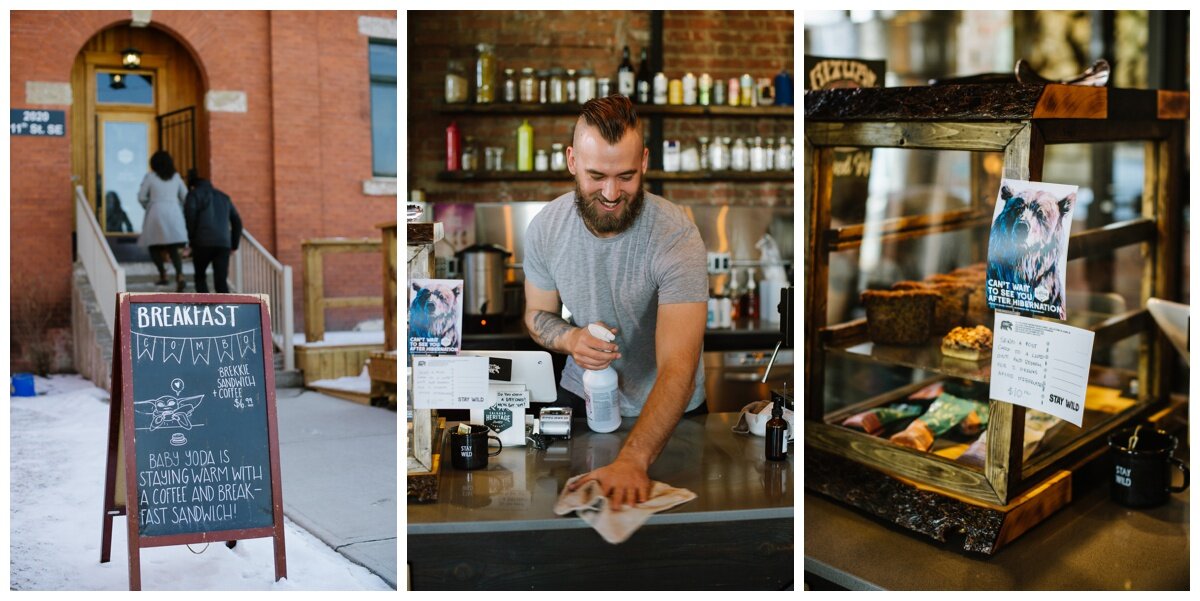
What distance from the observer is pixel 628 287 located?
8.66ft

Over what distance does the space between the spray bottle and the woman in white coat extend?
5618mm

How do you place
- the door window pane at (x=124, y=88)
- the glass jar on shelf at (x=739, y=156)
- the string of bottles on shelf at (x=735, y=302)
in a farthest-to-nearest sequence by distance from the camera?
the door window pane at (x=124, y=88)
the glass jar on shelf at (x=739, y=156)
the string of bottles on shelf at (x=735, y=302)

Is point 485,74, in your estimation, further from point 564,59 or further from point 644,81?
point 644,81

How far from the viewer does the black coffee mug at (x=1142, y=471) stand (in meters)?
3.08

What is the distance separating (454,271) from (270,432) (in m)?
1.71

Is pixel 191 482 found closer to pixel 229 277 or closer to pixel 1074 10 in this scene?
pixel 1074 10

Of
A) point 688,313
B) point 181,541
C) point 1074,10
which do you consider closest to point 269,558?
point 181,541

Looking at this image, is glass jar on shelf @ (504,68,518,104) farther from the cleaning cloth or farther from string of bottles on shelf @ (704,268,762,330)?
the cleaning cloth

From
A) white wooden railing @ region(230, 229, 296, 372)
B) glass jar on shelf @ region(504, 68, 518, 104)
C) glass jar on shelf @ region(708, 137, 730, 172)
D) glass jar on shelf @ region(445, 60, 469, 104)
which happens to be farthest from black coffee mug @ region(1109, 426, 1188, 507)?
white wooden railing @ region(230, 229, 296, 372)

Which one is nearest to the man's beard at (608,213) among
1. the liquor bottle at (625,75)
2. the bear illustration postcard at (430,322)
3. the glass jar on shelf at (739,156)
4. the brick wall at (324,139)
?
the bear illustration postcard at (430,322)

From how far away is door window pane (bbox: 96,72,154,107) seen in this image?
27.8 feet

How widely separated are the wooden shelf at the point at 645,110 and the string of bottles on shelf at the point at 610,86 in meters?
0.04

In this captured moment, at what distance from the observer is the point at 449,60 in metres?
5.41

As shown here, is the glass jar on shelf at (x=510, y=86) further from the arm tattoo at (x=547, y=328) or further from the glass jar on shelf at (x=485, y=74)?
the arm tattoo at (x=547, y=328)
